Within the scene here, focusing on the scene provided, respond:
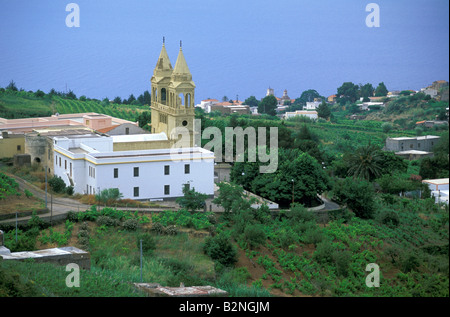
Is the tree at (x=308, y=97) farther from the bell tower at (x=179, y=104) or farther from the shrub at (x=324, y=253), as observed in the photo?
the shrub at (x=324, y=253)

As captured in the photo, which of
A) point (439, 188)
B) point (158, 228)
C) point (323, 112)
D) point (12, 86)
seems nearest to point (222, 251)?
point (158, 228)

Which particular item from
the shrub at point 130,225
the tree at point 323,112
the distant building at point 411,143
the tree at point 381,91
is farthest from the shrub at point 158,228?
the tree at point 381,91

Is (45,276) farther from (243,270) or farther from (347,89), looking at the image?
(347,89)

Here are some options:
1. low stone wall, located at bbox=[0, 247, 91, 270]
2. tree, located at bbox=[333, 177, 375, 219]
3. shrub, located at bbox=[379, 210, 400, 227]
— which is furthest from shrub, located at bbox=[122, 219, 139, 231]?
shrub, located at bbox=[379, 210, 400, 227]

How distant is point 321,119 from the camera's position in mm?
76562

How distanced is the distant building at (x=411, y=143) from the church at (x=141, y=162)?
22.3 m

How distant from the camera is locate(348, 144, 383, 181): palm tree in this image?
39719 millimetres

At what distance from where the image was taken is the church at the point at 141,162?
102ft

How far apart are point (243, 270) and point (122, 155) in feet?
25.9

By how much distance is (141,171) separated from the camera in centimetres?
3141

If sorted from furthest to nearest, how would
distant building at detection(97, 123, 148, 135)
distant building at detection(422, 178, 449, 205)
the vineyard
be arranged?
the vineyard
distant building at detection(97, 123, 148, 135)
distant building at detection(422, 178, 449, 205)

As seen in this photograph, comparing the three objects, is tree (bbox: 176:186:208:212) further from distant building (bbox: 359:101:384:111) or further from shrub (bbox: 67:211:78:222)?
distant building (bbox: 359:101:384:111)

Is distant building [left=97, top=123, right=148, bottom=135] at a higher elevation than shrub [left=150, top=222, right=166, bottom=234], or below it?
higher

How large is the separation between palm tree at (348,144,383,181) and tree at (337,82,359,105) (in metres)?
61.8
